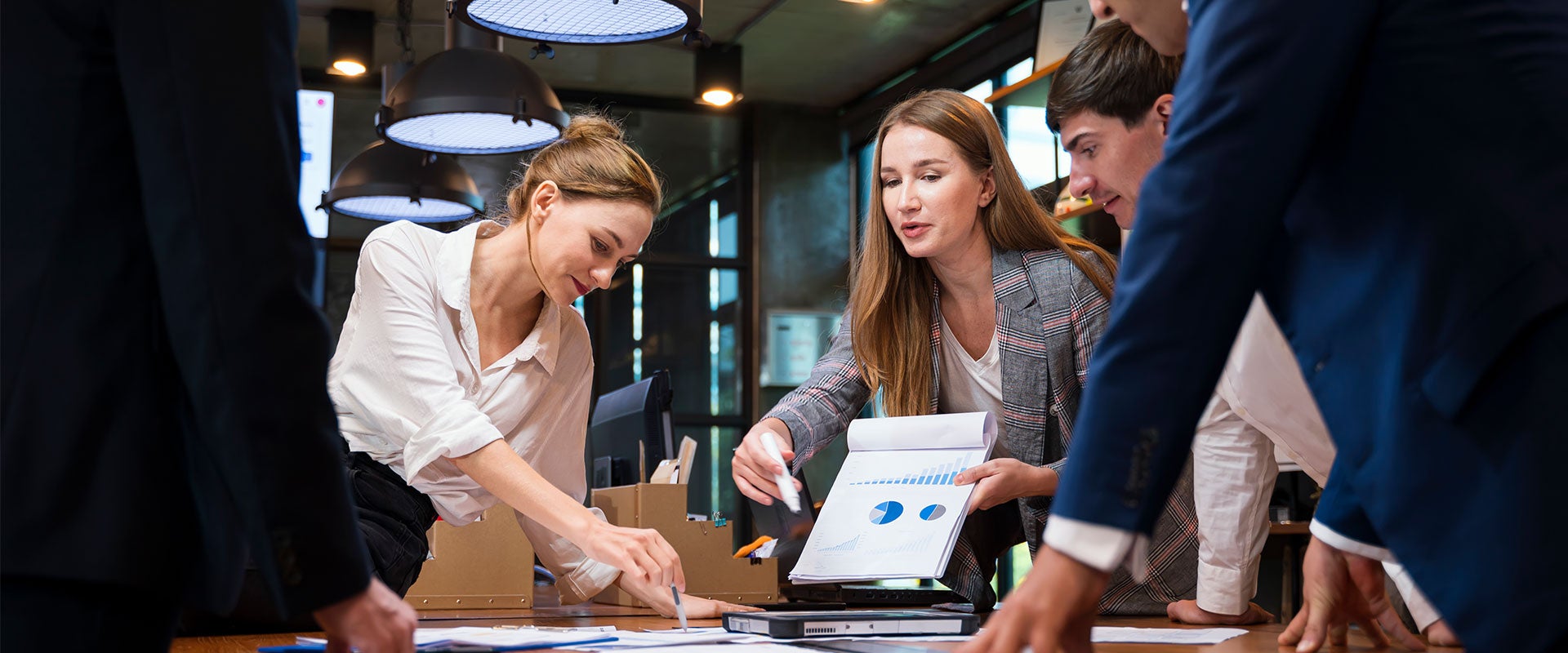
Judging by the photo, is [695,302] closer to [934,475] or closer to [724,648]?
[934,475]

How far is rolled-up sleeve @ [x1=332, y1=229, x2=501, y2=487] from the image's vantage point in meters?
1.80

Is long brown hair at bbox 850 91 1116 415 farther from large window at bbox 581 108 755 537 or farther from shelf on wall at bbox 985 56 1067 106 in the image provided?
large window at bbox 581 108 755 537

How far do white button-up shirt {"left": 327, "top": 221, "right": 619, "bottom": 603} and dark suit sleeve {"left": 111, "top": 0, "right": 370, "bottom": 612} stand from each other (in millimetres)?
1057

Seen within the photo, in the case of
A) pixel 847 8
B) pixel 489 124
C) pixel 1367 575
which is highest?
pixel 847 8

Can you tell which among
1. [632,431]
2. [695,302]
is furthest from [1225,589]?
[695,302]

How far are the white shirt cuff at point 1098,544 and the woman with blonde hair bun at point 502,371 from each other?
0.99m

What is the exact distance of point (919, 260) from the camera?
2.19 m

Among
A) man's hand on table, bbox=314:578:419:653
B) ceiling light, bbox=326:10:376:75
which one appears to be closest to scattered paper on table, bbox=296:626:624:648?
man's hand on table, bbox=314:578:419:653

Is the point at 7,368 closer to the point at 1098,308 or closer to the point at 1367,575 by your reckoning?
the point at 1367,575

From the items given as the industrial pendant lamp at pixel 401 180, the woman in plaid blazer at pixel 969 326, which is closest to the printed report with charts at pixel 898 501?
the woman in plaid blazer at pixel 969 326

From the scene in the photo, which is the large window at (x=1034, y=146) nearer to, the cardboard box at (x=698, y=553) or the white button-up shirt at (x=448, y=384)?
the cardboard box at (x=698, y=553)

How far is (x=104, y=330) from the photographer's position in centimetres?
70

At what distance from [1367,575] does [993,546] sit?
0.92 m

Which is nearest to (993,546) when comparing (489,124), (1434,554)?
(1434,554)
